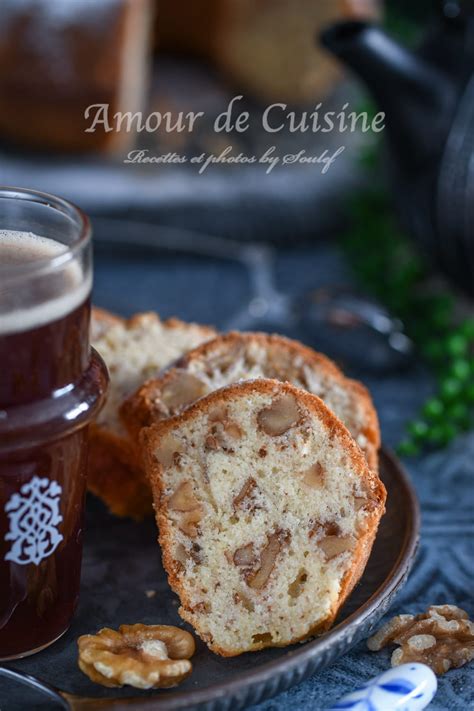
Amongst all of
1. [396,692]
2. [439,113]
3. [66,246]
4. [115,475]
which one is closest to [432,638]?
[396,692]

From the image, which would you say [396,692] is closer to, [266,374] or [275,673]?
[275,673]

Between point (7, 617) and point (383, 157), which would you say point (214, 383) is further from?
point (383, 157)

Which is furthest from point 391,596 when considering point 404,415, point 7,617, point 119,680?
point 404,415

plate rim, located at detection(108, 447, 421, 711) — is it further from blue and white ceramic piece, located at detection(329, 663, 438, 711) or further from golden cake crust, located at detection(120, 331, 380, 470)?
golden cake crust, located at detection(120, 331, 380, 470)

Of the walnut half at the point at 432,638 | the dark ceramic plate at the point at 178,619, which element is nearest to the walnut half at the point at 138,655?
the dark ceramic plate at the point at 178,619

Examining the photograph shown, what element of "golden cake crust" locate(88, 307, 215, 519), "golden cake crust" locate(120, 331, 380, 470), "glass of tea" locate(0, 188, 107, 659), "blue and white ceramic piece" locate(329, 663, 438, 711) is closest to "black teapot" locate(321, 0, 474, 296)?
"golden cake crust" locate(120, 331, 380, 470)
